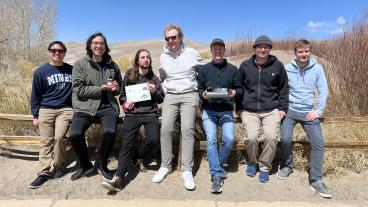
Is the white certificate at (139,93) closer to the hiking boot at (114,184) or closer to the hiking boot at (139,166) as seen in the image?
the hiking boot at (139,166)

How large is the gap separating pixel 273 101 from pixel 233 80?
587mm

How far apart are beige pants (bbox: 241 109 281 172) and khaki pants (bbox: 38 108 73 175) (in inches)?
93.5

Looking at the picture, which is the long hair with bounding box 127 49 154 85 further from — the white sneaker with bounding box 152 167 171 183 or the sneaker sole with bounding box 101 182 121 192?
the sneaker sole with bounding box 101 182 121 192

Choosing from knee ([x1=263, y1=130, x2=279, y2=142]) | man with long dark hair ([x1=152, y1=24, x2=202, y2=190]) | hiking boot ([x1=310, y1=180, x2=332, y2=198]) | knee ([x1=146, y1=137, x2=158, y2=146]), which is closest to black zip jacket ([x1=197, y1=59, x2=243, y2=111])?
man with long dark hair ([x1=152, y1=24, x2=202, y2=190])

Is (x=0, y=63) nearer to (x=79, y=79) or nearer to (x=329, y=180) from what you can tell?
(x=79, y=79)

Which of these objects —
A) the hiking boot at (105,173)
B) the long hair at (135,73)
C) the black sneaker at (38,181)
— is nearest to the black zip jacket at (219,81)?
the long hair at (135,73)

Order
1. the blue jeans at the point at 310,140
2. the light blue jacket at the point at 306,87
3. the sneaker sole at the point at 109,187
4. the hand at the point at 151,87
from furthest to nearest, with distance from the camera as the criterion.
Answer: the hand at the point at 151,87 < the light blue jacket at the point at 306,87 < the blue jeans at the point at 310,140 < the sneaker sole at the point at 109,187

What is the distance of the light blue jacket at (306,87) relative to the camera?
202 inches

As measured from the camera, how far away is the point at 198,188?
4.93m

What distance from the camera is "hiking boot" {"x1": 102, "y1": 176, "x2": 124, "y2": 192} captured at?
4.63 metres

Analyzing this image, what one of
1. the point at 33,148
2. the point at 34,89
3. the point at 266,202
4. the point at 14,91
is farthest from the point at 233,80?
the point at 14,91

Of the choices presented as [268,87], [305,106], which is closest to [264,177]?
[305,106]

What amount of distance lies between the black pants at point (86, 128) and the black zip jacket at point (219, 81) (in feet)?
4.04

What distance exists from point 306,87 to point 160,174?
2.20 metres
